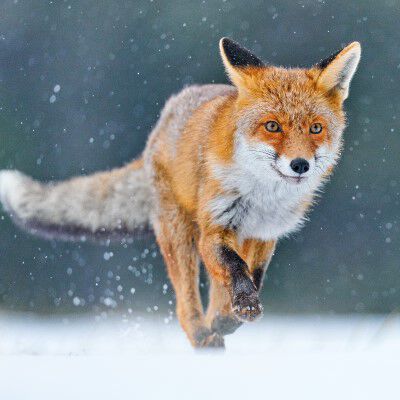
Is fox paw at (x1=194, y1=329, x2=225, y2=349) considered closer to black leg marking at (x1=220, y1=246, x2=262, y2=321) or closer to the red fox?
the red fox

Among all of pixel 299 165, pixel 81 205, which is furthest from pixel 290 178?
pixel 81 205

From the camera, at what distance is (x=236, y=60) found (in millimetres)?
4320

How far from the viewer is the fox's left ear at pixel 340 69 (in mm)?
4156

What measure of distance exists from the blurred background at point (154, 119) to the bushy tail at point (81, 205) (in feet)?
14.7

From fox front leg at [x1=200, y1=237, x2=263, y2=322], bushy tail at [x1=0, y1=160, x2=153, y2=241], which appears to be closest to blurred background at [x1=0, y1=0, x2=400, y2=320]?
bushy tail at [x1=0, y1=160, x2=153, y2=241]

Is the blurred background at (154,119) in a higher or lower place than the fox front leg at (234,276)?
lower

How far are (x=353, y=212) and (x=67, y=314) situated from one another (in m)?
4.12

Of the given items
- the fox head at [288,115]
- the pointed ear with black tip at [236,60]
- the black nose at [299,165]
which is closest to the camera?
the black nose at [299,165]

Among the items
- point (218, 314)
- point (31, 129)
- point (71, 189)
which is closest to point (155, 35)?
point (31, 129)

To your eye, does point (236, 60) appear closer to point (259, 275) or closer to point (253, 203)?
point (253, 203)

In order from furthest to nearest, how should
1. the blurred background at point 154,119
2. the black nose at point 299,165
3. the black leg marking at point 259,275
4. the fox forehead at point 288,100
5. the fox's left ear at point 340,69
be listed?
the blurred background at point 154,119, the black leg marking at point 259,275, the fox's left ear at point 340,69, the fox forehead at point 288,100, the black nose at point 299,165

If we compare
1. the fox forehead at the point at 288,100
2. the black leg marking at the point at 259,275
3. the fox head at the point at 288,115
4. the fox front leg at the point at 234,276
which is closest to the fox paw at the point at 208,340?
the black leg marking at the point at 259,275

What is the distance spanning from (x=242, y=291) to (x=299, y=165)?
2.24ft

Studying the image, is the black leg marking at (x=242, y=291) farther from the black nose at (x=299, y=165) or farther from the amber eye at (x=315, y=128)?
the amber eye at (x=315, y=128)
